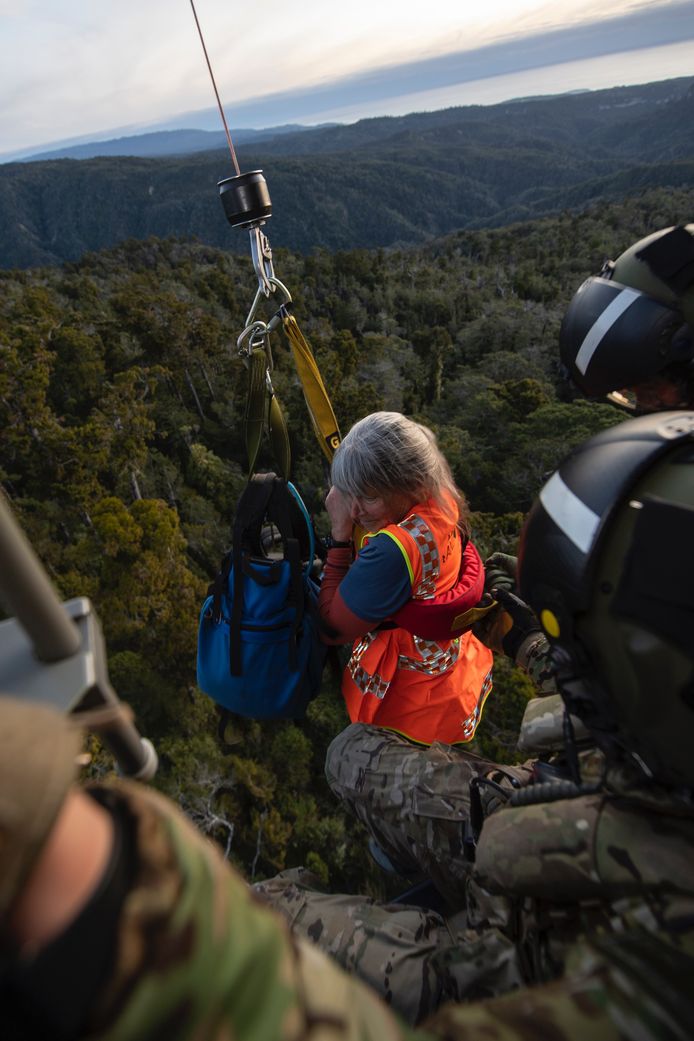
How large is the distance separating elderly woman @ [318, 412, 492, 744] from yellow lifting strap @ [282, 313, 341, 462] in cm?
37

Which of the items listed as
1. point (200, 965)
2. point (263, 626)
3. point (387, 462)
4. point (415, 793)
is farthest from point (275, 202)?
point (200, 965)

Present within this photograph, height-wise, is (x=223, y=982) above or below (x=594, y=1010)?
above

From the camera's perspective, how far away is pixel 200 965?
75 centimetres

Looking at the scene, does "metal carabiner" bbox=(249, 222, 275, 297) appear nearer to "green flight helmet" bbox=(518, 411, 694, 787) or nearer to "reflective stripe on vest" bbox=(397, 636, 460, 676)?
"green flight helmet" bbox=(518, 411, 694, 787)

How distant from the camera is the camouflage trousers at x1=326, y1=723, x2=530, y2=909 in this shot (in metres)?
2.61

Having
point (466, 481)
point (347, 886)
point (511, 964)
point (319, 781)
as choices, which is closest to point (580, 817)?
point (511, 964)

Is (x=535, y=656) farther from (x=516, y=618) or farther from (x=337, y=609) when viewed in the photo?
(x=337, y=609)

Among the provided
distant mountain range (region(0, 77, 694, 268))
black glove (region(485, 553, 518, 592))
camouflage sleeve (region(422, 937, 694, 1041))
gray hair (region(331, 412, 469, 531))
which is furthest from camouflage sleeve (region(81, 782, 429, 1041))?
distant mountain range (region(0, 77, 694, 268))

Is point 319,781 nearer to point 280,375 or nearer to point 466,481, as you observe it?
point 466,481

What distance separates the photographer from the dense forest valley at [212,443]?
1602 cm

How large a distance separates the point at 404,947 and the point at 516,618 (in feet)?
5.44

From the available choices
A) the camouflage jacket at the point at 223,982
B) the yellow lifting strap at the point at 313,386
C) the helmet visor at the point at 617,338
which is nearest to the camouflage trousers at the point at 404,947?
the camouflage jacket at the point at 223,982

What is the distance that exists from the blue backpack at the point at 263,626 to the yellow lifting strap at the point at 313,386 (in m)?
0.44

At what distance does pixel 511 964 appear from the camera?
5.87ft
